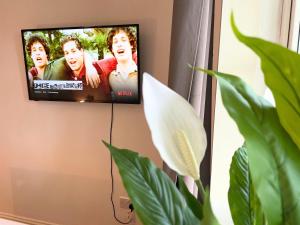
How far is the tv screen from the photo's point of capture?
1826 millimetres

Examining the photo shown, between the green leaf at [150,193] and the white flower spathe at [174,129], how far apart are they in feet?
0.14

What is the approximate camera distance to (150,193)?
397mm

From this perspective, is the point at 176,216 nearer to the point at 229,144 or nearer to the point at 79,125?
the point at 229,144

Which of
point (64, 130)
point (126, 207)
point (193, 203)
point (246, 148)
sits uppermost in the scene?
point (246, 148)

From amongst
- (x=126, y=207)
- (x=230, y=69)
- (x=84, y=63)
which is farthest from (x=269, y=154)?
(x=126, y=207)

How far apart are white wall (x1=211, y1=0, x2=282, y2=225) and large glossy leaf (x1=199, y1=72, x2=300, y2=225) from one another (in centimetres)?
60

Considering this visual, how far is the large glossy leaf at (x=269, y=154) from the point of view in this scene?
33 centimetres

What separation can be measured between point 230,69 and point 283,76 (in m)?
0.67

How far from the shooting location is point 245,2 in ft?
3.09

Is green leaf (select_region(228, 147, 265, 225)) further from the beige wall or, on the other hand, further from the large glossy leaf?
the beige wall

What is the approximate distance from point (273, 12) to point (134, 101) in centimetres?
102

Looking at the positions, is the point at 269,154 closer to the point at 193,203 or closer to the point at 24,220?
the point at 193,203

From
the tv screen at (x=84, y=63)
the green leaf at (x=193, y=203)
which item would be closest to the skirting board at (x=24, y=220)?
the tv screen at (x=84, y=63)

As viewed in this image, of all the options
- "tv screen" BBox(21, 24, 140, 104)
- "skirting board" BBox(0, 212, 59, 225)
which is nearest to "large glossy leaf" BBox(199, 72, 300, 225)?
"tv screen" BBox(21, 24, 140, 104)
